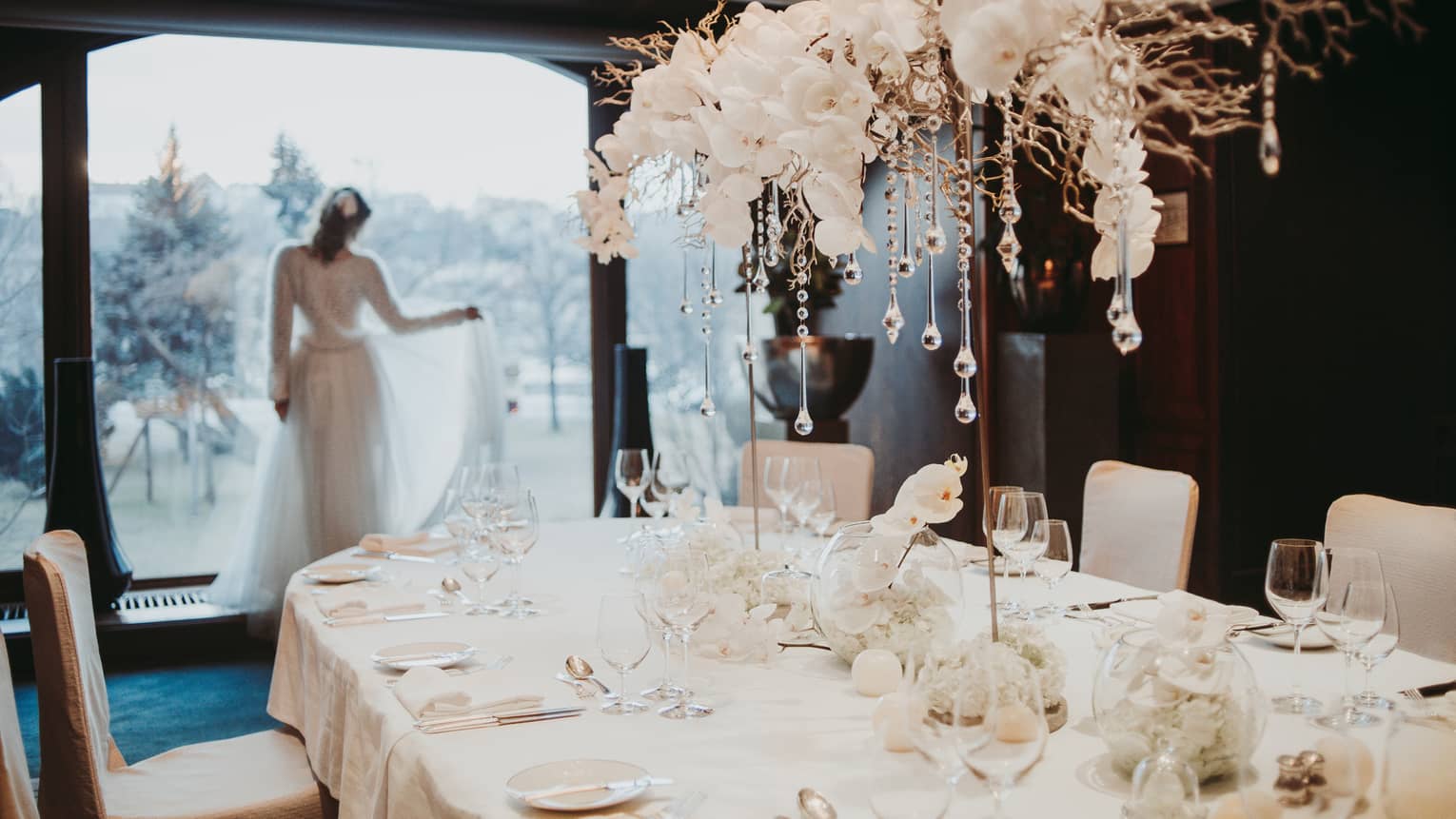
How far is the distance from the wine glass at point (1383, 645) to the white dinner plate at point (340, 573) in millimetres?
1935

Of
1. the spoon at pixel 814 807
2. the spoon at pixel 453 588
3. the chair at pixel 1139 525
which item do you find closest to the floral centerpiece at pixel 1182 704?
the spoon at pixel 814 807

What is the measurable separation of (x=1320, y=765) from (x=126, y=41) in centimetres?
561

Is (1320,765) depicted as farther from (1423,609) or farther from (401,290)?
(401,290)

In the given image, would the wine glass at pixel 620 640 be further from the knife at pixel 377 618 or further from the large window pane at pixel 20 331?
the large window pane at pixel 20 331

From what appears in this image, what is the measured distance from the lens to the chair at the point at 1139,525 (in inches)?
105

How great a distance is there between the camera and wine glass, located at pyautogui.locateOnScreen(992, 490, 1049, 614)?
2.08 meters

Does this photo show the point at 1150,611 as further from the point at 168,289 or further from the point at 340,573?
the point at 168,289

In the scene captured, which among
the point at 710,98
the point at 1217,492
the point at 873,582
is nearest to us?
the point at 873,582

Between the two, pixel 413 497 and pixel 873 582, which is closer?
pixel 873 582

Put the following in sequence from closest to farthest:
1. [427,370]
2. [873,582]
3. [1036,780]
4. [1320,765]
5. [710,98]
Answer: [1320,765] → [1036,780] → [873,582] → [710,98] → [427,370]

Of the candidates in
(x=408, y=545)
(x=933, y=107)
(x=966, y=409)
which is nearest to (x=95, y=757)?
(x=408, y=545)

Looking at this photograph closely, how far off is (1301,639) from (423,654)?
1.37m

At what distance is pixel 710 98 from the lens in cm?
→ 198

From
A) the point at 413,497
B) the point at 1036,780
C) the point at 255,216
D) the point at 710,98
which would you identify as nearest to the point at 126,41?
the point at 255,216
